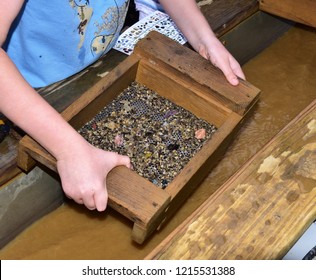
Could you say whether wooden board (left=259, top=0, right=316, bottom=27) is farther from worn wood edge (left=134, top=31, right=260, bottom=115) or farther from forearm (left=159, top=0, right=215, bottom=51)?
worn wood edge (left=134, top=31, right=260, bottom=115)

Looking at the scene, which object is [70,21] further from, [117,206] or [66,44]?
[117,206]

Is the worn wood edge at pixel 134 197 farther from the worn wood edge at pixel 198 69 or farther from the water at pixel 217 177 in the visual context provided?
the worn wood edge at pixel 198 69

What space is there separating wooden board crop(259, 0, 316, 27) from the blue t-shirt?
817mm

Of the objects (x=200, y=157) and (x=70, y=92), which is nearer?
(x=200, y=157)

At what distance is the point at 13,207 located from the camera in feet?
5.88

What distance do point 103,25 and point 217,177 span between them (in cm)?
74

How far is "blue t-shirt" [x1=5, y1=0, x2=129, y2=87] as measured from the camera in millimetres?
1954

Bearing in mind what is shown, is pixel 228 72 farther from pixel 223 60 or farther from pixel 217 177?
pixel 217 177

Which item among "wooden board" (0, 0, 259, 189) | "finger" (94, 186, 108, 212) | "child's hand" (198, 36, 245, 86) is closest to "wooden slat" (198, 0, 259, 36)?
"wooden board" (0, 0, 259, 189)

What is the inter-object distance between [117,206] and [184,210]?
0.48 m
